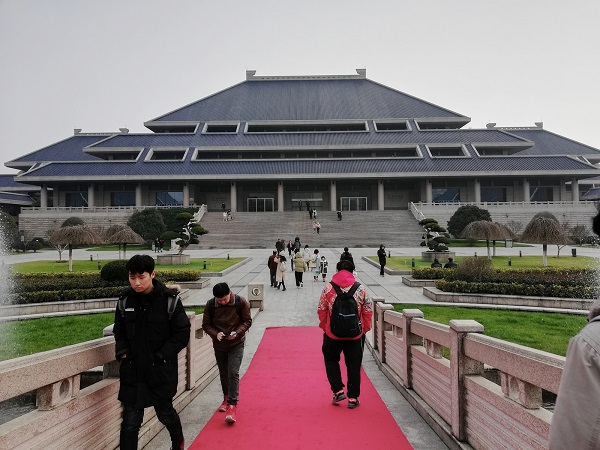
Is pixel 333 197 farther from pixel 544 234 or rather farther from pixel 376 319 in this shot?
pixel 376 319

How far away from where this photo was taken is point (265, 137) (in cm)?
5666

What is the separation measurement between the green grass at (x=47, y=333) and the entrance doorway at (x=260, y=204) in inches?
1676

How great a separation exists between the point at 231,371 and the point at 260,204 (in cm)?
5050

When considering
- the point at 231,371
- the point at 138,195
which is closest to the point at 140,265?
the point at 231,371

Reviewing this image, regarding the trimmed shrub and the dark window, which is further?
the dark window

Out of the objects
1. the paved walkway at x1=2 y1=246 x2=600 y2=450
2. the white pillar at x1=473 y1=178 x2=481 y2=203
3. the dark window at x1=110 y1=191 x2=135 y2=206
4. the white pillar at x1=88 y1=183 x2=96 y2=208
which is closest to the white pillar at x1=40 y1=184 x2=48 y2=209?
the white pillar at x1=88 y1=183 x2=96 y2=208

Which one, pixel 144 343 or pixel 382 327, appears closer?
pixel 144 343

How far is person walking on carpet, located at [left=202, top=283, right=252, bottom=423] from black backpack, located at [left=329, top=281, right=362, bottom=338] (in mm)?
1051

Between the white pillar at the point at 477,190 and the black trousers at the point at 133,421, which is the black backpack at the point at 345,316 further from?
the white pillar at the point at 477,190

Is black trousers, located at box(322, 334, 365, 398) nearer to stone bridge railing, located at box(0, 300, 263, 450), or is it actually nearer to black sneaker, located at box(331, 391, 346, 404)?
black sneaker, located at box(331, 391, 346, 404)

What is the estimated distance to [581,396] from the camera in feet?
4.22

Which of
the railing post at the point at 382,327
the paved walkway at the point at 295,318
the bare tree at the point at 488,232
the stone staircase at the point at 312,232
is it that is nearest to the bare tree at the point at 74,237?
the paved walkway at the point at 295,318

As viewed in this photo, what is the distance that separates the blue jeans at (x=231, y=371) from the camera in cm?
478

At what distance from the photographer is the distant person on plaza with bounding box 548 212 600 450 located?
1258 millimetres
